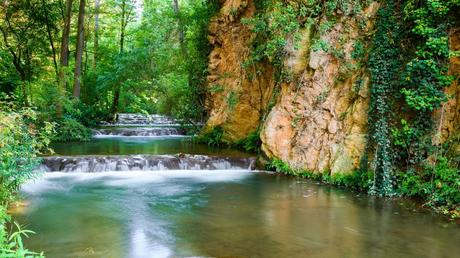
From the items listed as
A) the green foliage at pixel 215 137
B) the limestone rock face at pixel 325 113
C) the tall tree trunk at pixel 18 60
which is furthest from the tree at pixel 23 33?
the limestone rock face at pixel 325 113

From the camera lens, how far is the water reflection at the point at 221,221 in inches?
239

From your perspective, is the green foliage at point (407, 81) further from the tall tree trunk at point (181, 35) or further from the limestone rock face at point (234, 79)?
the tall tree trunk at point (181, 35)

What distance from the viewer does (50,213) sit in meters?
7.90

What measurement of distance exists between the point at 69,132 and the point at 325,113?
11288 mm

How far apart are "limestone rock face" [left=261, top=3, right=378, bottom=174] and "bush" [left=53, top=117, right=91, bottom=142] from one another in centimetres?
892

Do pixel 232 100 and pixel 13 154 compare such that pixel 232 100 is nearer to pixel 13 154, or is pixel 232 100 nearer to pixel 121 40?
pixel 13 154

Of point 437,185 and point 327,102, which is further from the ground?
point 327,102

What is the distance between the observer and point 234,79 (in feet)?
54.5

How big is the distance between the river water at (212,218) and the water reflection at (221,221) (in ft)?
0.05

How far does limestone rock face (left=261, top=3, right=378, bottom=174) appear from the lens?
10.4m

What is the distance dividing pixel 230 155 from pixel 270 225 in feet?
21.1

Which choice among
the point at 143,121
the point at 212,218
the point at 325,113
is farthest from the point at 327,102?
the point at 143,121

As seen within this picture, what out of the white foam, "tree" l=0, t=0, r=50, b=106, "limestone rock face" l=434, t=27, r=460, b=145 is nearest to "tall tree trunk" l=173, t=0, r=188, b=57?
"tree" l=0, t=0, r=50, b=106

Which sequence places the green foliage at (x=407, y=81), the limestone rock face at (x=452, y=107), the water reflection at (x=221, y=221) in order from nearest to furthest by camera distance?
the water reflection at (x=221, y=221) → the green foliage at (x=407, y=81) → the limestone rock face at (x=452, y=107)
